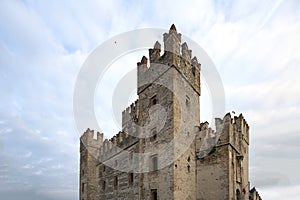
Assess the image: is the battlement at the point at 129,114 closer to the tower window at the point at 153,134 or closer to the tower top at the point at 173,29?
the tower window at the point at 153,134

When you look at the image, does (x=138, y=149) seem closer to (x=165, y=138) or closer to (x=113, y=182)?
(x=165, y=138)

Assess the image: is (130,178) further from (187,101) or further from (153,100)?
(187,101)


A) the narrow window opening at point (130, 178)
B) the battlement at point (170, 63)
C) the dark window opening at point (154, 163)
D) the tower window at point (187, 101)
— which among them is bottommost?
the narrow window opening at point (130, 178)

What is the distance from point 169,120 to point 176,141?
3.86 feet

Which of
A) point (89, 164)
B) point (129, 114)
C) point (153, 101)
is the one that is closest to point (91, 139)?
point (89, 164)

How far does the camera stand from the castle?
17500 mm

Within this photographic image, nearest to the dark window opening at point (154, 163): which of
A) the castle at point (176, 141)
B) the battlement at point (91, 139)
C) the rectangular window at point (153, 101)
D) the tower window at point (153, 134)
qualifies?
the castle at point (176, 141)

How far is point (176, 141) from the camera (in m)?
17.5

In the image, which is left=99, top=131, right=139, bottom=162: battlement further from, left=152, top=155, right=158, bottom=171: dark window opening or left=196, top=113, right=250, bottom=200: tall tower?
left=196, top=113, right=250, bottom=200: tall tower

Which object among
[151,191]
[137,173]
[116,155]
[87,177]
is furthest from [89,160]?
[151,191]

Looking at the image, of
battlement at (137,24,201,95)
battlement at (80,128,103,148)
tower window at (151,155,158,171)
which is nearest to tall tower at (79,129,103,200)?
battlement at (80,128,103,148)

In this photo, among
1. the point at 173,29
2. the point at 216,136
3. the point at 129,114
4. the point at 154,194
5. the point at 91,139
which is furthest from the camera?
the point at 91,139

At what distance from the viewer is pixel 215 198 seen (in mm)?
17750

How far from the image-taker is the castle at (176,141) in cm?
1750
